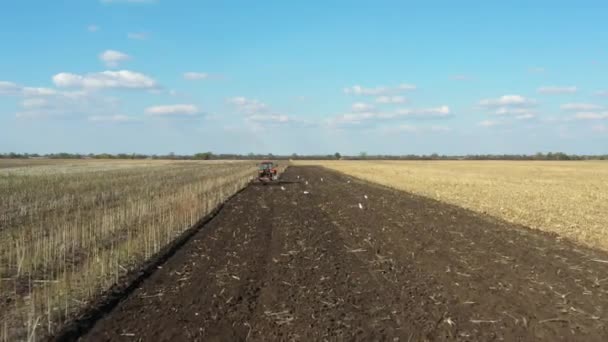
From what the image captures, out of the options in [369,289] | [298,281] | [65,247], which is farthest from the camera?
[65,247]

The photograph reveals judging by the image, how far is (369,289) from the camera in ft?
28.3

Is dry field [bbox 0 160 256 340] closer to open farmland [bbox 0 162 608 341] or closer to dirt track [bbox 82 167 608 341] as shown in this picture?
open farmland [bbox 0 162 608 341]

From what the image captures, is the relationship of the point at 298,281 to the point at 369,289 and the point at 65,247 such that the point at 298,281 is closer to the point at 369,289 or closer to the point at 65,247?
the point at 369,289

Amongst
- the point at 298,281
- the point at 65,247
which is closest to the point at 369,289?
the point at 298,281

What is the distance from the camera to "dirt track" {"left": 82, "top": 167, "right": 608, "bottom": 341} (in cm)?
664

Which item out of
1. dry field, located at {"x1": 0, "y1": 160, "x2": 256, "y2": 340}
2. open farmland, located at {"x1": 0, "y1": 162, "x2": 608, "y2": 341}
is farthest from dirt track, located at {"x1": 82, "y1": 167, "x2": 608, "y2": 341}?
dry field, located at {"x1": 0, "y1": 160, "x2": 256, "y2": 340}

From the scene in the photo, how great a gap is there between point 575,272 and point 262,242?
685cm

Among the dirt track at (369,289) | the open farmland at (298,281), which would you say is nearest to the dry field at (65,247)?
the open farmland at (298,281)

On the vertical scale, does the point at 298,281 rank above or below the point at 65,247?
below

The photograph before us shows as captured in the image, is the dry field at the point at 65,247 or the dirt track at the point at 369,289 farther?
the dry field at the point at 65,247

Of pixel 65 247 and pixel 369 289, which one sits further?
pixel 65 247

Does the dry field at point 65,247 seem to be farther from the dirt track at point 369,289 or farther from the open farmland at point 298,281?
the dirt track at point 369,289

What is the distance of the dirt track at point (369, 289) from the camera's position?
6.64 m

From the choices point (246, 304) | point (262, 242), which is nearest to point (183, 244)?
point (262, 242)
